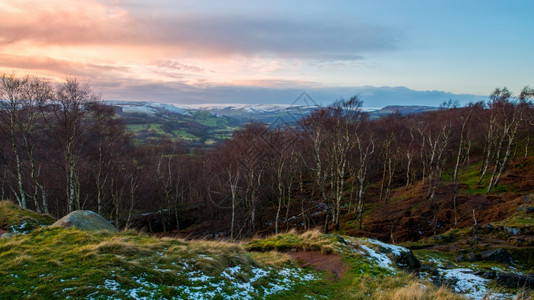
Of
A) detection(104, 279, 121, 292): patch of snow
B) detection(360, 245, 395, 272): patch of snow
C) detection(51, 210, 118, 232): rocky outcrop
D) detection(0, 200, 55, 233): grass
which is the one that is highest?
detection(104, 279, 121, 292): patch of snow

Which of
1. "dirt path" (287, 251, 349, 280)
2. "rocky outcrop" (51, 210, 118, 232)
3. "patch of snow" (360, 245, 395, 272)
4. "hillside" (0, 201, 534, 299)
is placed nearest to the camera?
"hillside" (0, 201, 534, 299)

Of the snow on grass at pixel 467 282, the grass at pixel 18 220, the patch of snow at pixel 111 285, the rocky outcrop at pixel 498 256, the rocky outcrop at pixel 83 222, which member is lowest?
the rocky outcrop at pixel 498 256

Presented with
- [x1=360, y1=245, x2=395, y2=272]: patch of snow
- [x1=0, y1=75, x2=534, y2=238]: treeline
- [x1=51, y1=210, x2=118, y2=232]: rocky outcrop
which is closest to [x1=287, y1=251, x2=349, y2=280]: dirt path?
[x1=360, y1=245, x2=395, y2=272]: patch of snow

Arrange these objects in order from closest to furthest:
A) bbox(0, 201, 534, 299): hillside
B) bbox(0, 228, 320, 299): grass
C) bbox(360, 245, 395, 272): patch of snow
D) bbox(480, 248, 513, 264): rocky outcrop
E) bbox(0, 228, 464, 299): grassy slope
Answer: bbox(0, 228, 320, 299): grass, bbox(0, 228, 464, 299): grassy slope, bbox(0, 201, 534, 299): hillside, bbox(360, 245, 395, 272): patch of snow, bbox(480, 248, 513, 264): rocky outcrop

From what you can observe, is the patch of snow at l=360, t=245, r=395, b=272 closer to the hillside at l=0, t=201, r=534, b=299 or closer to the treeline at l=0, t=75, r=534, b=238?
the hillside at l=0, t=201, r=534, b=299

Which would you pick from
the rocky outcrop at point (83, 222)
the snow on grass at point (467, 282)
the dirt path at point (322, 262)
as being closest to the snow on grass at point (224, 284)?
the dirt path at point (322, 262)

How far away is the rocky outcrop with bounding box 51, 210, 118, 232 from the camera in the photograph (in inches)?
489

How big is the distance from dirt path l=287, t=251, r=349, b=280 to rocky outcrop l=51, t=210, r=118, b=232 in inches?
375

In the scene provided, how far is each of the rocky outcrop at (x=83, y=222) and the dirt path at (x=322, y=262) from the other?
9535mm

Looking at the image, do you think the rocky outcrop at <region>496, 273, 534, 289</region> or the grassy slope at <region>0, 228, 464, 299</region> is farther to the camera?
the rocky outcrop at <region>496, 273, 534, 289</region>

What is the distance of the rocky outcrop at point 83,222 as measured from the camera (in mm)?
12430

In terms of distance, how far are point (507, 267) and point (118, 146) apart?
37549mm

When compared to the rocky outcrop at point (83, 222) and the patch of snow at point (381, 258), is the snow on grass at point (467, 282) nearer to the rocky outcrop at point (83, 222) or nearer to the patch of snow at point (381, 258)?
the patch of snow at point (381, 258)

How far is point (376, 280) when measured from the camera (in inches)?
390
